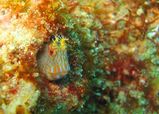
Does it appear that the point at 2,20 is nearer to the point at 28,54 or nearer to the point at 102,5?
the point at 28,54

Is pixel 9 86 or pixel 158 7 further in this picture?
pixel 158 7

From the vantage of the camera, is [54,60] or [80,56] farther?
[80,56]

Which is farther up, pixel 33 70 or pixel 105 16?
pixel 105 16

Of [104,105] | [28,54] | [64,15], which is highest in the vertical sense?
[64,15]

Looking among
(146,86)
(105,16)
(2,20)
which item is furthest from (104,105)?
(2,20)

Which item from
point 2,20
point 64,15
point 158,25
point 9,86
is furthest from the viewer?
point 158,25
